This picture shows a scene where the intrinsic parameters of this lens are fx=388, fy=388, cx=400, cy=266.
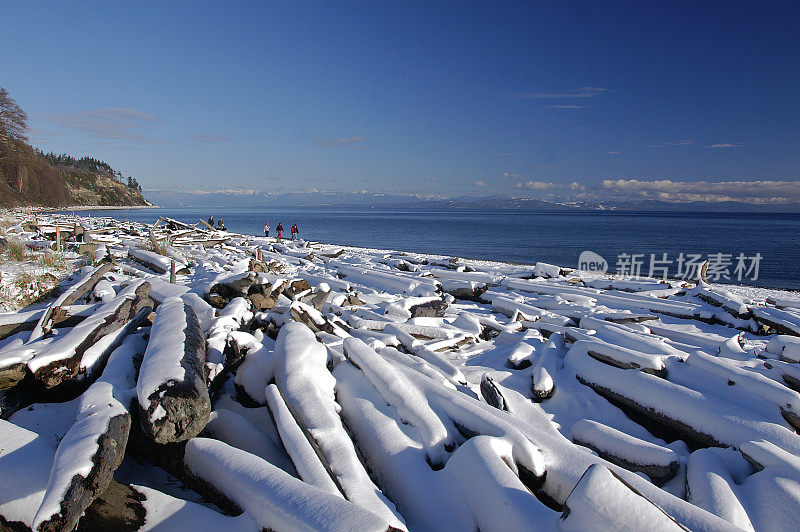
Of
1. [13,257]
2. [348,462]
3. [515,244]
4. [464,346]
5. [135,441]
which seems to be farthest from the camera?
[515,244]

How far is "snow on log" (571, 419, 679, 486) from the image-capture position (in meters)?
2.46

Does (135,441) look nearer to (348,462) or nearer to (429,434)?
(348,462)

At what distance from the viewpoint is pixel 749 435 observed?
2.66m

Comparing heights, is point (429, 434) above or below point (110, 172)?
below

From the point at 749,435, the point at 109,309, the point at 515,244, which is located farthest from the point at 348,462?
the point at 515,244

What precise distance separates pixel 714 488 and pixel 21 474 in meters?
3.52

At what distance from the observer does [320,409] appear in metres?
2.36

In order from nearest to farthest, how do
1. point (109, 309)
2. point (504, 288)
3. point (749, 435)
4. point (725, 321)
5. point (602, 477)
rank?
point (602, 477) → point (749, 435) → point (109, 309) → point (725, 321) → point (504, 288)

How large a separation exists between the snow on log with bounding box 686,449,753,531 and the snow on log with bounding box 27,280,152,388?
4131 mm

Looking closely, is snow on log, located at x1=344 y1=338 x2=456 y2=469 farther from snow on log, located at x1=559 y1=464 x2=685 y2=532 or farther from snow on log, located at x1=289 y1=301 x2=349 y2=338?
snow on log, located at x1=289 y1=301 x2=349 y2=338

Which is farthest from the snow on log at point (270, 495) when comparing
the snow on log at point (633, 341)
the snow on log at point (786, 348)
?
the snow on log at point (786, 348)

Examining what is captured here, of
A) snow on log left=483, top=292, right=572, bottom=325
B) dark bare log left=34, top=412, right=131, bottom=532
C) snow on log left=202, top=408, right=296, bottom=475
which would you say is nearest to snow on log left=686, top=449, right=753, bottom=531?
snow on log left=202, top=408, right=296, bottom=475

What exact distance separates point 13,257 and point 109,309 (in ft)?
20.2

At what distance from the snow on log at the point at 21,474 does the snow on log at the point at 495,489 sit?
1844 mm
